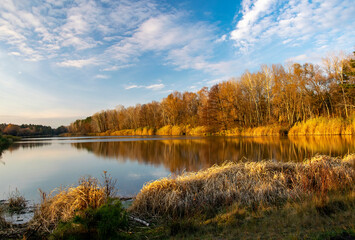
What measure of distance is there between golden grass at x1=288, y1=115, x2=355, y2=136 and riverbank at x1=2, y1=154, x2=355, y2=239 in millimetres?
26034

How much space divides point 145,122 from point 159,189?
71094mm

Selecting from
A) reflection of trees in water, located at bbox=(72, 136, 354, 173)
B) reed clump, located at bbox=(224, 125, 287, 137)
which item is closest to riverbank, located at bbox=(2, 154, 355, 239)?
reflection of trees in water, located at bbox=(72, 136, 354, 173)

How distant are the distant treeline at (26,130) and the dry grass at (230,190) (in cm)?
6265

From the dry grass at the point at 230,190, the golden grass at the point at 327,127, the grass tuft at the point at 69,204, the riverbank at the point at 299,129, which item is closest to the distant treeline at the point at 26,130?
the riverbank at the point at 299,129

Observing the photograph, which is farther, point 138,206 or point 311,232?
point 138,206

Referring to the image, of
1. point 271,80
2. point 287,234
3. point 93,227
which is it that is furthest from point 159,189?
point 271,80

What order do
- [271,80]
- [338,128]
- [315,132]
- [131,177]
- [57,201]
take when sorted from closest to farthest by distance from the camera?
[57,201] < [131,177] < [338,128] < [315,132] < [271,80]

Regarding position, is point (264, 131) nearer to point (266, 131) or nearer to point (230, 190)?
point (266, 131)

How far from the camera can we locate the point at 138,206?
5621mm

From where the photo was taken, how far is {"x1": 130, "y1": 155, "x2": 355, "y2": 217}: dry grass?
5.43 m

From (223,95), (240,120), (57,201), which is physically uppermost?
(223,95)

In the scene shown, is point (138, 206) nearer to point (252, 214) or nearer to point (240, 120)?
point (252, 214)

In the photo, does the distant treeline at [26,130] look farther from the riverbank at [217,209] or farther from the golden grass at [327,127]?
the golden grass at [327,127]

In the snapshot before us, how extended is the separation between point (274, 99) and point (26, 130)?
307 feet
